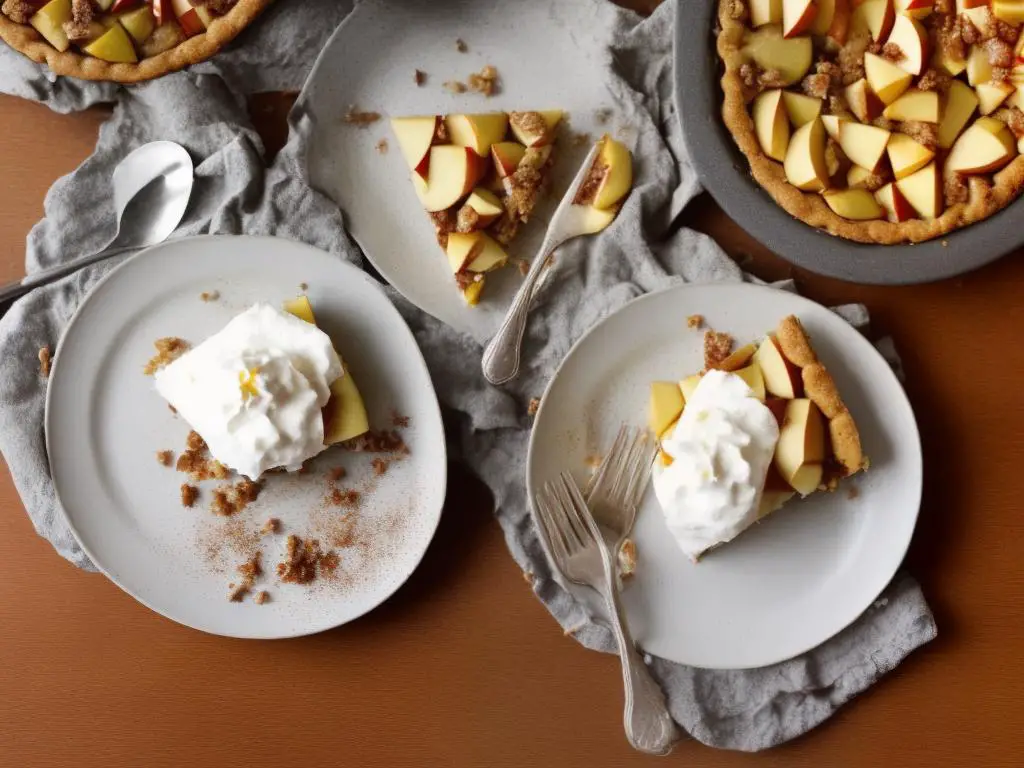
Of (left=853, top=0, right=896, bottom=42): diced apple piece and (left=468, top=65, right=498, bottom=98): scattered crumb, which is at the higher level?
(left=853, top=0, right=896, bottom=42): diced apple piece

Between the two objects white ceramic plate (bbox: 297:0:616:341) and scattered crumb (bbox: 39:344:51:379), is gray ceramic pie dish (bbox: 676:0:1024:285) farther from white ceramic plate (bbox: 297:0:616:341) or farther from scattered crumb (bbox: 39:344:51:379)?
scattered crumb (bbox: 39:344:51:379)

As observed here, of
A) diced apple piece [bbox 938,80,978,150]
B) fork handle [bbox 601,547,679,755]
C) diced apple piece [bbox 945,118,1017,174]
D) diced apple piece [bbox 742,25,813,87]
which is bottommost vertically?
fork handle [bbox 601,547,679,755]

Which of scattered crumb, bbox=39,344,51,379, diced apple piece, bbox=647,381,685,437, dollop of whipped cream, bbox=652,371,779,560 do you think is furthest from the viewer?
scattered crumb, bbox=39,344,51,379

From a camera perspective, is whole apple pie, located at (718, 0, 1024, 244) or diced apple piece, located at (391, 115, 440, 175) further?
diced apple piece, located at (391, 115, 440, 175)

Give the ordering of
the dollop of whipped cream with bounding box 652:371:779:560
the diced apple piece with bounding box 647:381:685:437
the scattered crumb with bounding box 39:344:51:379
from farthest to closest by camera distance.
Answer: the scattered crumb with bounding box 39:344:51:379 < the diced apple piece with bounding box 647:381:685:437 < the dollop of whipped cream with bounding box 652:371:779:560

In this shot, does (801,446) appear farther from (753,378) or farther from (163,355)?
(163,355)

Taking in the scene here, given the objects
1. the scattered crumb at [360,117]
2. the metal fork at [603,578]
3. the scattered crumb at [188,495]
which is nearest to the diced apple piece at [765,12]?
the scattered crumb at [360,117]

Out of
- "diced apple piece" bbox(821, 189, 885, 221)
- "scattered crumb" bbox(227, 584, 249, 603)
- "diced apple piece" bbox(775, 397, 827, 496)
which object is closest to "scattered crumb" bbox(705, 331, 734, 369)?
"diced apple piece" bbox(775, 397, 827, 496)

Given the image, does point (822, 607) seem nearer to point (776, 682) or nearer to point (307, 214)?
point (776, 682)
